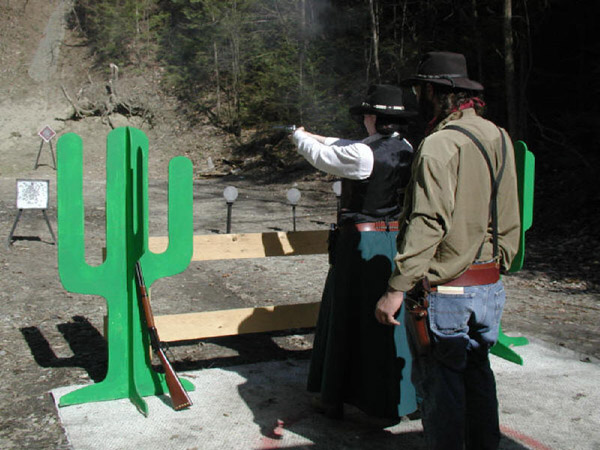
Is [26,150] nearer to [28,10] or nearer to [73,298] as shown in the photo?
[28,10]

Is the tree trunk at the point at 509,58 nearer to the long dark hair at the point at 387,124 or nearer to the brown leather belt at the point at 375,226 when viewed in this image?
the long dark hair at the point at 387,124

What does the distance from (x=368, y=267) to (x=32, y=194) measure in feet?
26.3

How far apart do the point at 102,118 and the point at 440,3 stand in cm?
1428

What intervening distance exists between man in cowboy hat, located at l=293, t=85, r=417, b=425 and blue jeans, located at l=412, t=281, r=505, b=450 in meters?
0.76

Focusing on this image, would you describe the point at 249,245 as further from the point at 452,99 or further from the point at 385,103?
the point at 452,99

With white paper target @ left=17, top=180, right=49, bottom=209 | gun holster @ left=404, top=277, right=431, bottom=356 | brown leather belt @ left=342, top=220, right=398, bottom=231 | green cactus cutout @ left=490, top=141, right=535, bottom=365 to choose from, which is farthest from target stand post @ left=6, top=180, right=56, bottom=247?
gun holster @ left=404, top=277, right=431, bottom=356

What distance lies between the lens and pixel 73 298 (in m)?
6.03

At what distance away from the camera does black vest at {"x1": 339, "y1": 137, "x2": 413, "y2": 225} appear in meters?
3.05

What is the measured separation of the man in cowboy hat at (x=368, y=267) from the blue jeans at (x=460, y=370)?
0.76m

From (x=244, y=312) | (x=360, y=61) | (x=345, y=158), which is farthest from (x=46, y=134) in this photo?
(x=345, y=158)

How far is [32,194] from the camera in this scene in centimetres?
959

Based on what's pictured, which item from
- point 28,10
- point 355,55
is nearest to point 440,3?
point 355,55

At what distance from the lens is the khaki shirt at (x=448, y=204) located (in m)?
2.10

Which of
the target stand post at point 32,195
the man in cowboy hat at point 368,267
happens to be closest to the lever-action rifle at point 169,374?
the man in cowboy hat at point 368,267
